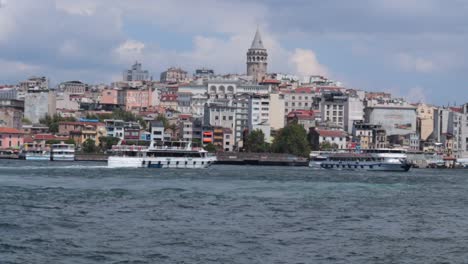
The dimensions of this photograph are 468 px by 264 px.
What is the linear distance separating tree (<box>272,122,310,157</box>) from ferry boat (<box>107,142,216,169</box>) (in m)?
27.0

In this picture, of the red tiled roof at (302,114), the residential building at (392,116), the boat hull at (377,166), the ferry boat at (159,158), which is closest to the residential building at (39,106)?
the red tiled roof at (302,114)

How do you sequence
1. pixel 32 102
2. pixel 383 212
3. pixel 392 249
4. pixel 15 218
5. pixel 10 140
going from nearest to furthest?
1. pixel 392 249
2. pixel 15 218
3. pixel 383 212
4. pixel 10 140
5. pixel 32 102

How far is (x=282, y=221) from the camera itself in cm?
2730

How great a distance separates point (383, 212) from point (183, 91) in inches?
4158

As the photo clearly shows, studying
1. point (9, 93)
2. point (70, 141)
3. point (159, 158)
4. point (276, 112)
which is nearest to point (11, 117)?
point (70, 141)

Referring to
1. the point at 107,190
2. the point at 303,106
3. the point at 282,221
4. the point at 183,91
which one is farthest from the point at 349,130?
the point at 282,221

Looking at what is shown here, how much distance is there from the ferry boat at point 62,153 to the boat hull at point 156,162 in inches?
700

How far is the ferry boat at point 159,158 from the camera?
65.3 meters

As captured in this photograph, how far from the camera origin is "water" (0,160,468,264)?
21.2 metres

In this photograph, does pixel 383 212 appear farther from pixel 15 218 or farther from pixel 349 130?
pixel 349 130

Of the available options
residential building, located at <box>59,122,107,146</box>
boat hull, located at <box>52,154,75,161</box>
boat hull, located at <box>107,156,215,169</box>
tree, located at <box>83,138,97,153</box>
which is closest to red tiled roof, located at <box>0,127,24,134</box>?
residential building, located at <box>59,122,107,146</box>

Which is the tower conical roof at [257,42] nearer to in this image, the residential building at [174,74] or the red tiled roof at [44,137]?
the residential building at [174,74]

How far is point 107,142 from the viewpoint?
311ft

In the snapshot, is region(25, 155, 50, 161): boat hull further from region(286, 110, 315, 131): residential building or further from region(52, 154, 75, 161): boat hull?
region(286, 110, 315, 131): residential building
